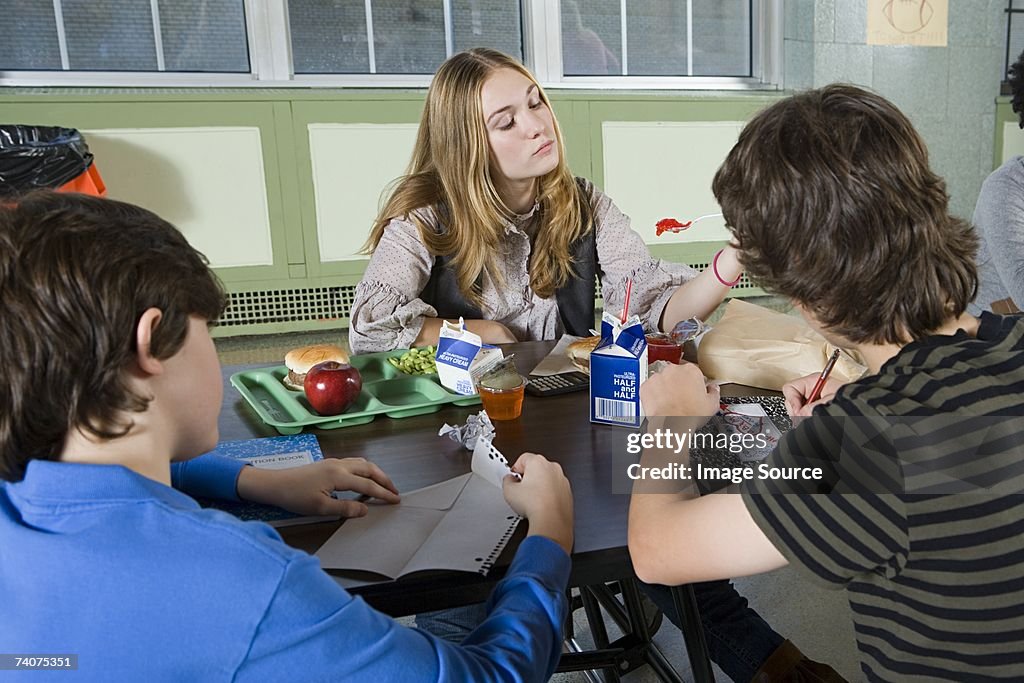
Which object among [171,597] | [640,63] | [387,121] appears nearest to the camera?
[171,597]

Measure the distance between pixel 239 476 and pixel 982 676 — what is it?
0.78m

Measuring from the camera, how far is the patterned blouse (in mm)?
1718

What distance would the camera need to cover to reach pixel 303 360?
1403 mm

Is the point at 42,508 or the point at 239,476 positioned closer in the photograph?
the point at 42,508

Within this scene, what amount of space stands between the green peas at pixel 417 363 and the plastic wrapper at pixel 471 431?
0.27m

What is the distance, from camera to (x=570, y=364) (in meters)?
1.46

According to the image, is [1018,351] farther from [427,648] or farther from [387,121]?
[387,121]

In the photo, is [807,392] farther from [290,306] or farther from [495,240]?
[290,306]

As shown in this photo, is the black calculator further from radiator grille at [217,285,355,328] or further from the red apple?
radiator grille at [217,285,355,328]

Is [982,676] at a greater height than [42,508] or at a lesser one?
lesser

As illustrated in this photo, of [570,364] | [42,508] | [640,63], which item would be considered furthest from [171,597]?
[640,63]

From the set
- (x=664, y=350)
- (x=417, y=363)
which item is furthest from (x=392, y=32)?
(x=664, y=350)

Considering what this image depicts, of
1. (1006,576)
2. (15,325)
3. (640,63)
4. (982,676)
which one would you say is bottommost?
(982,676)

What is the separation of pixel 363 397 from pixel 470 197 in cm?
66
